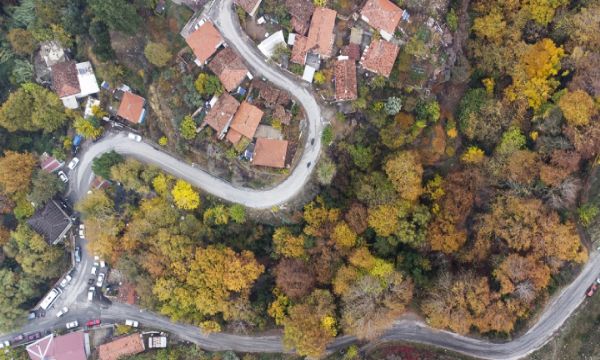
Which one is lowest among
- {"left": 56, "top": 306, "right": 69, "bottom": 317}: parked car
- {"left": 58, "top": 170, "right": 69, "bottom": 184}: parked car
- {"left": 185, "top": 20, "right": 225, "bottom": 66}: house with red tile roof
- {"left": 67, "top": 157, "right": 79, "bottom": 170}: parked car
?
{"left": 56, "top": 306, "right": 69, "bottom": 317}: parked car

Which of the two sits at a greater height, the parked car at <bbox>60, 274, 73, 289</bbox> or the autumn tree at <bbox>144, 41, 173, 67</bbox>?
the autumn tree at <bbox>144, 41, 173, 67</bbox>

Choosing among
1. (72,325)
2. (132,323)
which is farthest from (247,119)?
(72,325)

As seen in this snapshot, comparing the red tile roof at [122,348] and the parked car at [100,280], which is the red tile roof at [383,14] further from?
the red tile roof at [122,348]

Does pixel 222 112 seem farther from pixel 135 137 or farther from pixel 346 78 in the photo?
pixel 346 78

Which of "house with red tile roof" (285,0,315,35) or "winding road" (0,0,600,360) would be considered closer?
"house with red tile roof" (285,0,315,35)

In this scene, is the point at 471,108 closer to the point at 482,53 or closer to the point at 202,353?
the point at 482,53

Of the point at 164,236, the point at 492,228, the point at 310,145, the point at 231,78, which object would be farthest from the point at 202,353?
the point at 492,228

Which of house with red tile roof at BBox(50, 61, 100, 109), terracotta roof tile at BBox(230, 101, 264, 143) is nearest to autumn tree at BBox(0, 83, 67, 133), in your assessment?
house with red tile roof at BBox(50, 61, 100, 109)

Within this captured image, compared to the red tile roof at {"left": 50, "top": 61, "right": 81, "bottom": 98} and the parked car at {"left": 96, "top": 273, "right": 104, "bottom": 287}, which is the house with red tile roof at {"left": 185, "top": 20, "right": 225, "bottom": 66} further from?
the parked car at {"left": 96, "top": 273, "right": 104, "bottom": 287}

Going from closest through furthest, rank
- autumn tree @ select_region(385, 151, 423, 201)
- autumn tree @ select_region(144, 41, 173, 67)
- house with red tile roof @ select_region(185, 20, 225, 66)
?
1. autumn tree @ select_region(385, 151, 423, 201)
2. autumn tree @ select_region(144, 41, 173, 67)
3. house with red tile roof @ select_region(185, 20, 225, 66)

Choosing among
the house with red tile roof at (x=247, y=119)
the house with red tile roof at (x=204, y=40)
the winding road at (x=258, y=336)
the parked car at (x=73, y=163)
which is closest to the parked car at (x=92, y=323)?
the winding road at (x=258, y=336)
